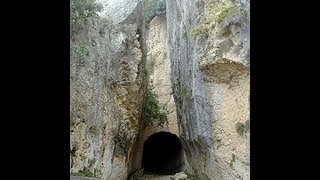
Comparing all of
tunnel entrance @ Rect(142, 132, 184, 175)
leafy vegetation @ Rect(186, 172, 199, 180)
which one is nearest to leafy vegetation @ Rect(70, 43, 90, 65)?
leafy vegetation @ Rect(186, 172, 199, 180)

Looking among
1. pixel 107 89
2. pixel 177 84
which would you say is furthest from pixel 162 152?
pixel 107 89

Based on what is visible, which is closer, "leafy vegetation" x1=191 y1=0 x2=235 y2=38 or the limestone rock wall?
"leafy vegetation" x1=191 y1=0 x2=235 y2=38

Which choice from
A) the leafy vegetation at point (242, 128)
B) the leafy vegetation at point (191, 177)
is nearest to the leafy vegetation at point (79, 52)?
the leafy vegetation at point (242, 128)

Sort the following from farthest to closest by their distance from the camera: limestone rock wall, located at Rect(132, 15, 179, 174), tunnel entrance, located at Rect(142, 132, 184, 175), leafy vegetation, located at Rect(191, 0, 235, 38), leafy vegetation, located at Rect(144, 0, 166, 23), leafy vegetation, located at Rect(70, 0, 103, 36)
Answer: tunnel entrance, located at Rect(142, 132, 184, 175)
leafy vegetation, located at Rect(144, 0, 166, 23)
limestone rock wall, located at Rect(132, 15, 179, 174)
leafy vegetation, located at Rect(191, 0, 235, 38)
leafy vegetation, located at Rect(70, 0, 103, 36)

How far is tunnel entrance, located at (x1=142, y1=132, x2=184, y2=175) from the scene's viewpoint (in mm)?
25500

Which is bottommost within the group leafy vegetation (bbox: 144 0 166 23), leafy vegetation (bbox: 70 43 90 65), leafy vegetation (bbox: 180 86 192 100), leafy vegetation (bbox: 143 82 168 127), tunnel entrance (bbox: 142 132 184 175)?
tunnel entrance (bbox: 142 132 184 175)

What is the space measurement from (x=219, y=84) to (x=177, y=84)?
5910 mm

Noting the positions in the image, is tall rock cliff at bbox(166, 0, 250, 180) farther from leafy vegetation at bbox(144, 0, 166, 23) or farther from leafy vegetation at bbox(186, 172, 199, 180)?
leafy vegetation at bbox(144, 0, 166, 23)

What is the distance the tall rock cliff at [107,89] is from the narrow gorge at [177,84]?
0.03 meters

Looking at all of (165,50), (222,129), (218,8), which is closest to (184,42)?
(218,8)

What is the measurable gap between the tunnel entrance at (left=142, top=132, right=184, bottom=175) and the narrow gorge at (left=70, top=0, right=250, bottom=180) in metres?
7.93

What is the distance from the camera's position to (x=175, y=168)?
81.5 feet
